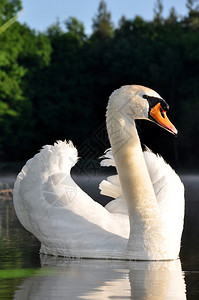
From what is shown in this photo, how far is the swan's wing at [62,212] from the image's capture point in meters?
7.89

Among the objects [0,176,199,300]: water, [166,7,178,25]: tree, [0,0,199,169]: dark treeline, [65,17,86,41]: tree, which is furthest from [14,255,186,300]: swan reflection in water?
[166,7,178,25]: tree

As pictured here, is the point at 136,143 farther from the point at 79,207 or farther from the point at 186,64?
the point at 186,64

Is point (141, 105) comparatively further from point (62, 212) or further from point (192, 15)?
point (192, 15)

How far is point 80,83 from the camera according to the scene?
58.1 m

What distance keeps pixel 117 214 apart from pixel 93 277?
6.22 feet

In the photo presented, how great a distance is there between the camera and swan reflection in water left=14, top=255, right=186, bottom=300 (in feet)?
19.4

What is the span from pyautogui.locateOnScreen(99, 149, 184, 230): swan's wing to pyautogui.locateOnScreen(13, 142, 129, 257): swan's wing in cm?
46

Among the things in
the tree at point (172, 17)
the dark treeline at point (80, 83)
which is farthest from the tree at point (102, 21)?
the dark treeline at point (80, 83)

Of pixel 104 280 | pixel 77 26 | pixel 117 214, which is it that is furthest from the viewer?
pixel 77 26

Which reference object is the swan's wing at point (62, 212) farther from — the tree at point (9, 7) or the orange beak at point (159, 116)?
the tree at point (9, 7)

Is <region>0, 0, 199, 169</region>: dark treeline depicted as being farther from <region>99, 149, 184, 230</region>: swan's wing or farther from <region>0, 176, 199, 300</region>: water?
<region>0, 176, 199, 300</region>: water

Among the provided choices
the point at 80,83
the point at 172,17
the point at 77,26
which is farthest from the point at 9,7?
the point at 172,17

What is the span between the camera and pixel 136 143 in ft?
26.2

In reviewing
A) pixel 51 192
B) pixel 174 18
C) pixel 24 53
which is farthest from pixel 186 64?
pixel 51 192
